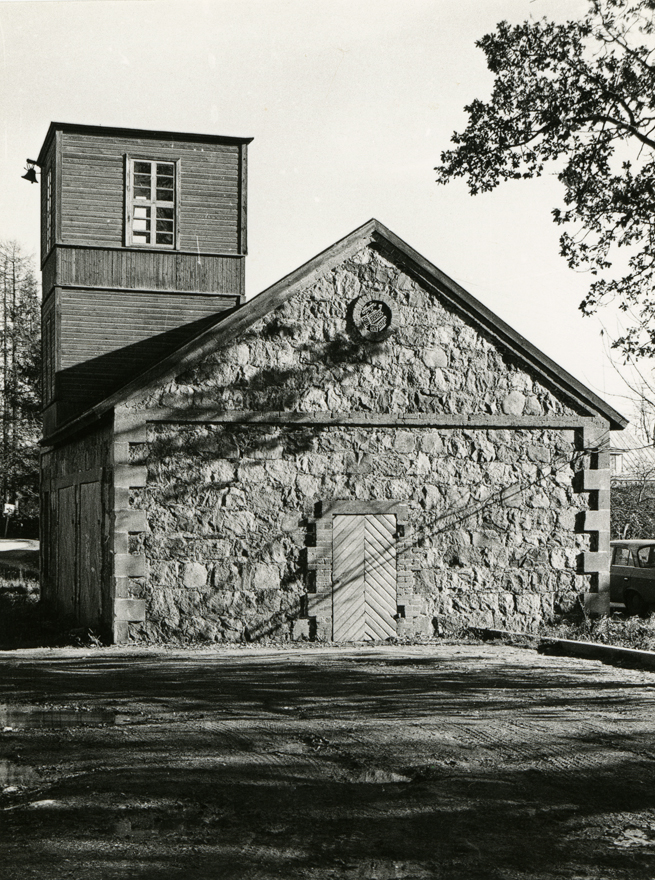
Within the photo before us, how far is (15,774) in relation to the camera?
696 cm

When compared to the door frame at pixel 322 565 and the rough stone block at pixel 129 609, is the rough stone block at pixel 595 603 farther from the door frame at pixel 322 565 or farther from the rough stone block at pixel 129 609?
the rough stone block at pixel 129 609

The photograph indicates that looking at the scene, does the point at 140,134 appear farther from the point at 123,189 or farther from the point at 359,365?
the point at 359,365

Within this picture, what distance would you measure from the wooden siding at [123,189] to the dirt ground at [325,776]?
10.8 m

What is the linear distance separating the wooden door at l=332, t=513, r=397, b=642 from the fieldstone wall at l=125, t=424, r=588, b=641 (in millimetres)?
317

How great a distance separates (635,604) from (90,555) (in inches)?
449

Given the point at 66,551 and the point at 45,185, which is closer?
the point at 66,551

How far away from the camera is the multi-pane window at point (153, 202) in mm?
20500

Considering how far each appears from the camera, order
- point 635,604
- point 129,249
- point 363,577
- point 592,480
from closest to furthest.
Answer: point 363,577, point 592,480, point 129,249, point 635,604

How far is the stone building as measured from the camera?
15461 mm

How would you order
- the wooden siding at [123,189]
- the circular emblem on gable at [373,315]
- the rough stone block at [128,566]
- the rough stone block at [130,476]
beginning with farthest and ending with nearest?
the wooden siding at [123,189] → the circular emblem on gable at [373,315] → the rough stone block at [130,476] → the rough stone block at [128,566]

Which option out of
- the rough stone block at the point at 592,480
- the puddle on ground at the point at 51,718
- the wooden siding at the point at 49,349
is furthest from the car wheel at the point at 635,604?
the puddle on ground at the point at 51,718

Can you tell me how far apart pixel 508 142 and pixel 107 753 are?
1046cm

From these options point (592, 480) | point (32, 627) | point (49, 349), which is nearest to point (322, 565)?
point (592, 480)

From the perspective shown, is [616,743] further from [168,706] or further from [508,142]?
[508,142]
